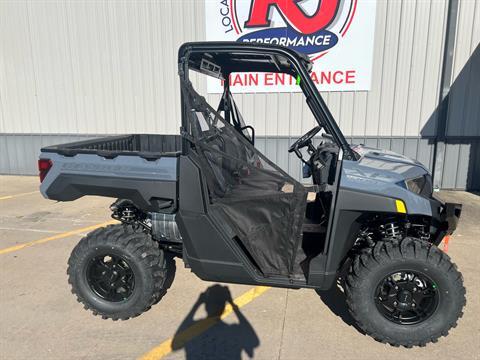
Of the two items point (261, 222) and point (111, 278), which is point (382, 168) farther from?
point (111, 278)

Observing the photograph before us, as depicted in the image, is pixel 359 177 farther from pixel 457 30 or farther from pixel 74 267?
pixel 457 30

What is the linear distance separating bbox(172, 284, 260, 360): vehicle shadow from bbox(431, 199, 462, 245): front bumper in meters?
1.69

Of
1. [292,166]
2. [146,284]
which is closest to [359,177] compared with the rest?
[146,284]

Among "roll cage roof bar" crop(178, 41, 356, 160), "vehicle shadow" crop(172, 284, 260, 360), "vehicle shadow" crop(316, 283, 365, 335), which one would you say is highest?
"roll cage roof bar" crop(178, 41, 356, 160)

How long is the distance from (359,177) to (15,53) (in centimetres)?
965

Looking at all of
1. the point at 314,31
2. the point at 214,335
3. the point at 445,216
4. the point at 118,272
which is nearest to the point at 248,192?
the point at 214,335

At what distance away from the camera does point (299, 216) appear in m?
2.58

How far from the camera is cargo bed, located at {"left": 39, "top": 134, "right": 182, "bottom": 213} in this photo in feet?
9.27

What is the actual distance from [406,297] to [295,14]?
6.57 meters

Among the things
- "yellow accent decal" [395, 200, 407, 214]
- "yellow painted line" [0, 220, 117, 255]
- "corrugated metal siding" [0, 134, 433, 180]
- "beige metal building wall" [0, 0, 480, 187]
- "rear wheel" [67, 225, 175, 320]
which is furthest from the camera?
"corrugated metal siding" [0, 134, 433, 180]

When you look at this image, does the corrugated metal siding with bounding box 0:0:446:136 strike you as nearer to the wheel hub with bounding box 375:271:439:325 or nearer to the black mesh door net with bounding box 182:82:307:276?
the black mesh door net with bounding box 182:82:307:276

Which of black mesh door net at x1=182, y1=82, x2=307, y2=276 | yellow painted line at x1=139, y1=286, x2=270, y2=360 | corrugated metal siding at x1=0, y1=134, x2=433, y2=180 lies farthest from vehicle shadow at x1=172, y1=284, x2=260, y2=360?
corrugated metal siding at x1=0, y1=134, x2=433, y2=180

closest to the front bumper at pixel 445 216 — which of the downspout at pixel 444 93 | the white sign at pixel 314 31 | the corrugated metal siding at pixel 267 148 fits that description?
the corrugated metal siding at pixel 267 148

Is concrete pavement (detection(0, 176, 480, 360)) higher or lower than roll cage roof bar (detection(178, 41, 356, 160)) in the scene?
lower
